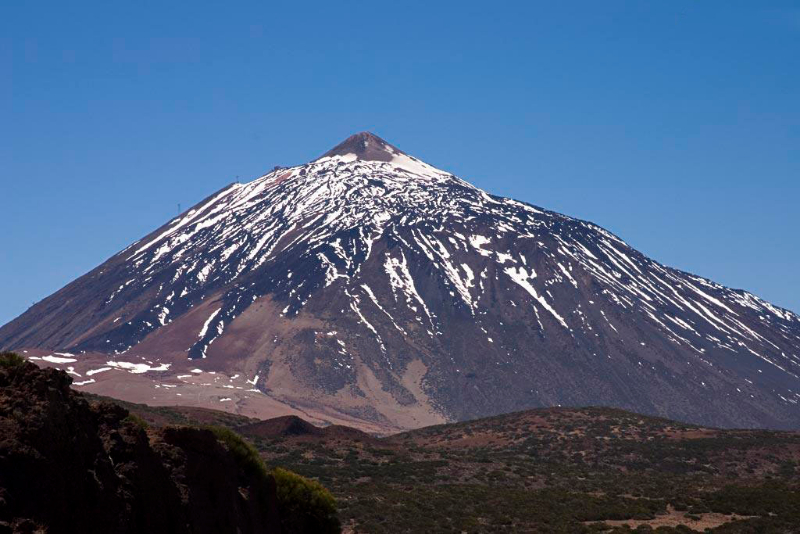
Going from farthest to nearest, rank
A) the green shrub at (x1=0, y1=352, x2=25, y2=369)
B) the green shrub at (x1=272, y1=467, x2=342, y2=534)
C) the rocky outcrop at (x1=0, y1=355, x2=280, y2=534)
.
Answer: the green shrub at (x1=272, y1=467, x2=342, y2=534)
the green shrub at (x1=0, y1=352, x2=25, y2=369)
the rocky outcrop at (x1=0, y1=355, x2=280, y2=534)

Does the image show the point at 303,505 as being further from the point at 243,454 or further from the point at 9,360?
the point at 9,360

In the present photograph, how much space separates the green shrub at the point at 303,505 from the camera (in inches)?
1352

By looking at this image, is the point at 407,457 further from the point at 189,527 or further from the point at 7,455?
the point at 7,455

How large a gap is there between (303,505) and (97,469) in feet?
48.7

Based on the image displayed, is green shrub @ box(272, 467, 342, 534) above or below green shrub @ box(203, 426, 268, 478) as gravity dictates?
below

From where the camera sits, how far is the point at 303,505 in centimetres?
3478

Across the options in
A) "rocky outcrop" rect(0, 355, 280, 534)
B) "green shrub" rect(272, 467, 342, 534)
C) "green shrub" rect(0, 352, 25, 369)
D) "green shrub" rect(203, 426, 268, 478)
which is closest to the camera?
"rocky outcrop" rect(0, 355, 280, 534)

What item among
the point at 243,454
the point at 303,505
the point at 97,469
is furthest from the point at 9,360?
the point at 303,505

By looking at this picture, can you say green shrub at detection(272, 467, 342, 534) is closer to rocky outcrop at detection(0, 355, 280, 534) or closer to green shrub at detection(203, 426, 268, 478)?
green shrub at detection(203, 426, 268, 478)

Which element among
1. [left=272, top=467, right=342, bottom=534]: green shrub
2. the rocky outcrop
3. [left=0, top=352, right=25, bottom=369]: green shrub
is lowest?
[left=272, top=467, right=342, bottom=534]: green shrub

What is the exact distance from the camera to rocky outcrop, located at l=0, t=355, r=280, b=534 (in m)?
17.9

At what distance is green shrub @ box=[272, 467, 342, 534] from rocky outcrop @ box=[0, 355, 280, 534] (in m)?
5.44

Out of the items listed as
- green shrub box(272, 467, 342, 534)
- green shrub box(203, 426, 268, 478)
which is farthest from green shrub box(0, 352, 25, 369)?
green shrub box(272, 467, 342, 534)

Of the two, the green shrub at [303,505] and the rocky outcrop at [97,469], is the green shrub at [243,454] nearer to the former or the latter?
the rocky outcrop at [97,469]
